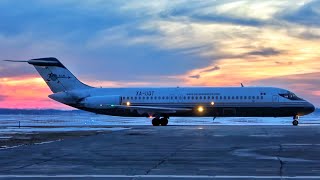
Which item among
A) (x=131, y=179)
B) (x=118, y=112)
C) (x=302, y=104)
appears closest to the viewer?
(x=131, y=179)

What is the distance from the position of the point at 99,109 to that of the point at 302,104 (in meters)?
19.0

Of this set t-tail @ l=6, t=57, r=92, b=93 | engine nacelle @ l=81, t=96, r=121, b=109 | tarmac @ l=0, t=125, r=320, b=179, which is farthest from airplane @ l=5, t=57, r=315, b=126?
tarmac @ l=0, t=125, r=320, b=179

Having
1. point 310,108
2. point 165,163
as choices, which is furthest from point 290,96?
point 165,163

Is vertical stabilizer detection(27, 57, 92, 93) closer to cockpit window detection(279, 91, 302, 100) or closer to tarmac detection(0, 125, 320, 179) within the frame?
cockpit window detection(279, 91, 302, 100)

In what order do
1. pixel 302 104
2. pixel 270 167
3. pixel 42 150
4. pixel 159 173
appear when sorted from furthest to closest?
pixel 302 104 → pixel 42 150 → pixel 270 167 → pixel 159 173

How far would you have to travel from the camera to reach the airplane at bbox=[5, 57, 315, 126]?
46.6 m

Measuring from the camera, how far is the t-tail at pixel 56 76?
172 feet

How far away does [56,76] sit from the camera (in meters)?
52.4

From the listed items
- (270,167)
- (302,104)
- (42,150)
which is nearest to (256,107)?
(302,104)

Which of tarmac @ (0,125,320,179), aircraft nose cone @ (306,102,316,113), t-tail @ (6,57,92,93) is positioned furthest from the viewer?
t-tail @ (6,57,92,93)

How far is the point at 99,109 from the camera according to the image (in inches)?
1971

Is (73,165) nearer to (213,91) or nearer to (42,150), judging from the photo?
(42,150)

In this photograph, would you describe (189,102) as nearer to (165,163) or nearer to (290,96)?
(290,96)

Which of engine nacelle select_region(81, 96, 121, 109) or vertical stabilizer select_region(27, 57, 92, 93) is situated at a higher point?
vertical stabilizer select_region(27, 57, 92, 93)
